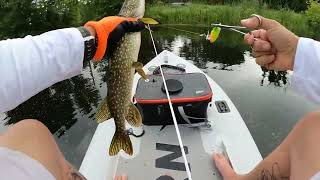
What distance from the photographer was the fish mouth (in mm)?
2014

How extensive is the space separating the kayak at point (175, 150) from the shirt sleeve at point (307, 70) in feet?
4.19

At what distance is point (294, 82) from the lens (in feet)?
7.19

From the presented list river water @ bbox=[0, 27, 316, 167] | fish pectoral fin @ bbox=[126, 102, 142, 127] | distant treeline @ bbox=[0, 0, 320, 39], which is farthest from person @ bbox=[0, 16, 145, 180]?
distant treeline @ bbox=[0, 0, 320, 39]

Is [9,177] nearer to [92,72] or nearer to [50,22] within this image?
[92,72]

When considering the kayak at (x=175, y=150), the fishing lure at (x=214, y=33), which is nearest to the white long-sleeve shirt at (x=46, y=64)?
the fishing lure at (x=214, y=33)

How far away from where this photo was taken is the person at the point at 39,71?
1.78 m

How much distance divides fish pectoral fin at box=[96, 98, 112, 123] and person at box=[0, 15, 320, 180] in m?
0.26

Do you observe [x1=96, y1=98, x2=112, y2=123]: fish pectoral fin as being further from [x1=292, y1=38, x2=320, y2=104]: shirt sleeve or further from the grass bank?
the grass bank

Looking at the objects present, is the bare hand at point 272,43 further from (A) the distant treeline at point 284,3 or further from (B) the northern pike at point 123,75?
(A) the distant treeline at point 284,3

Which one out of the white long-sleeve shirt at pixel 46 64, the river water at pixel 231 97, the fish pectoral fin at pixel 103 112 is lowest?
the river water at pixel 231 97

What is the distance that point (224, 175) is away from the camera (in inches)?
121

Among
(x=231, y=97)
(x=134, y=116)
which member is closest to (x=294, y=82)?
(x=134, y=116)

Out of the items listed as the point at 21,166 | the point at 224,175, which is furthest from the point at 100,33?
the point at 224,175

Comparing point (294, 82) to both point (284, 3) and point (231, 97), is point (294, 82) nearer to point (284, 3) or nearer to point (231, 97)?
point (231, 97)
